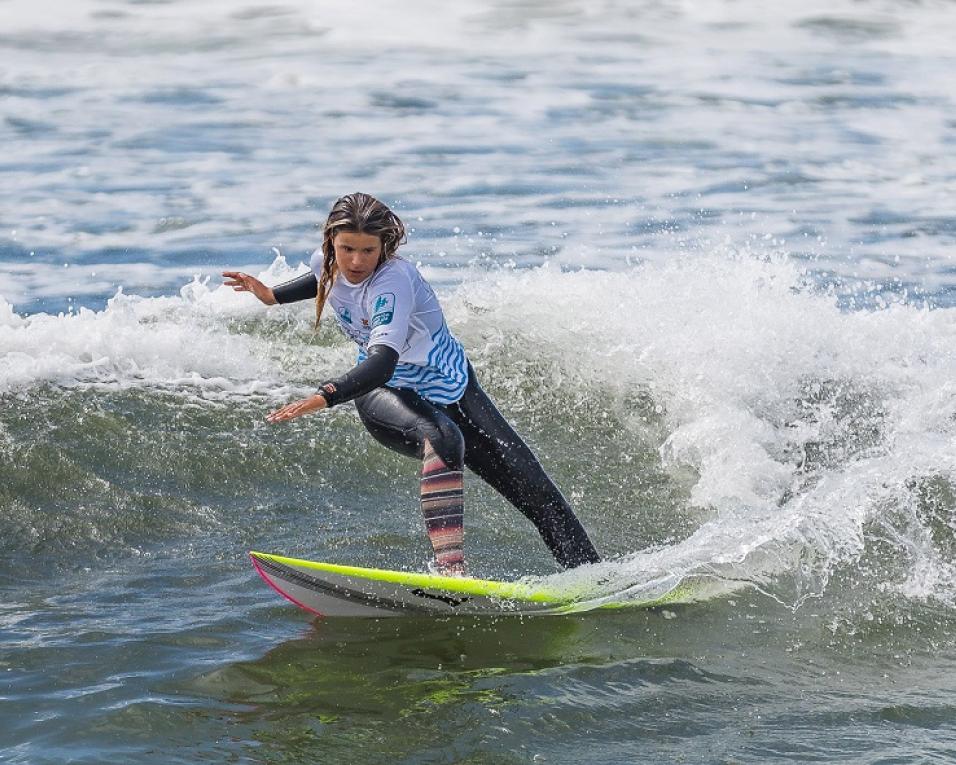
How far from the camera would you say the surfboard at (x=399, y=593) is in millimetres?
5996

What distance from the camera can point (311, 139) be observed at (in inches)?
770

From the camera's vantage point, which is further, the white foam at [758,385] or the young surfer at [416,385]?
the white foam at [758,385]

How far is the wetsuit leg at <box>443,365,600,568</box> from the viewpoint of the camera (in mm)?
6219

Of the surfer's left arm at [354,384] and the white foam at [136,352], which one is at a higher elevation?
the surfer's left arm at [354,384]

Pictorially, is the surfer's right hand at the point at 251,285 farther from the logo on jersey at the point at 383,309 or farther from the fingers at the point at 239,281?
the logo on jersey at the point at 383,309

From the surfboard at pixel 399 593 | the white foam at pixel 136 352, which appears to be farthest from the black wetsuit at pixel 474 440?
the white foam at pixel 136 352

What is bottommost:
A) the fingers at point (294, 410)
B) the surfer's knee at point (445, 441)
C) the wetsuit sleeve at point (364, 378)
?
the surfer's knee at point (445, 441)

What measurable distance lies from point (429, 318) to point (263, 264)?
8283 mm

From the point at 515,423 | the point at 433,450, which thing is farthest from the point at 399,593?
the point at 515,423

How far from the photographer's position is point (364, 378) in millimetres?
5488

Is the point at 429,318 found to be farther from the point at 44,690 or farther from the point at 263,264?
the point at 263,264

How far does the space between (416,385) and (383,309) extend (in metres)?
0.46

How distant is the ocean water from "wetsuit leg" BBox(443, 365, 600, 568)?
0.18 m

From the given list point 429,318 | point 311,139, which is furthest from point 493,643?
point 311,139
